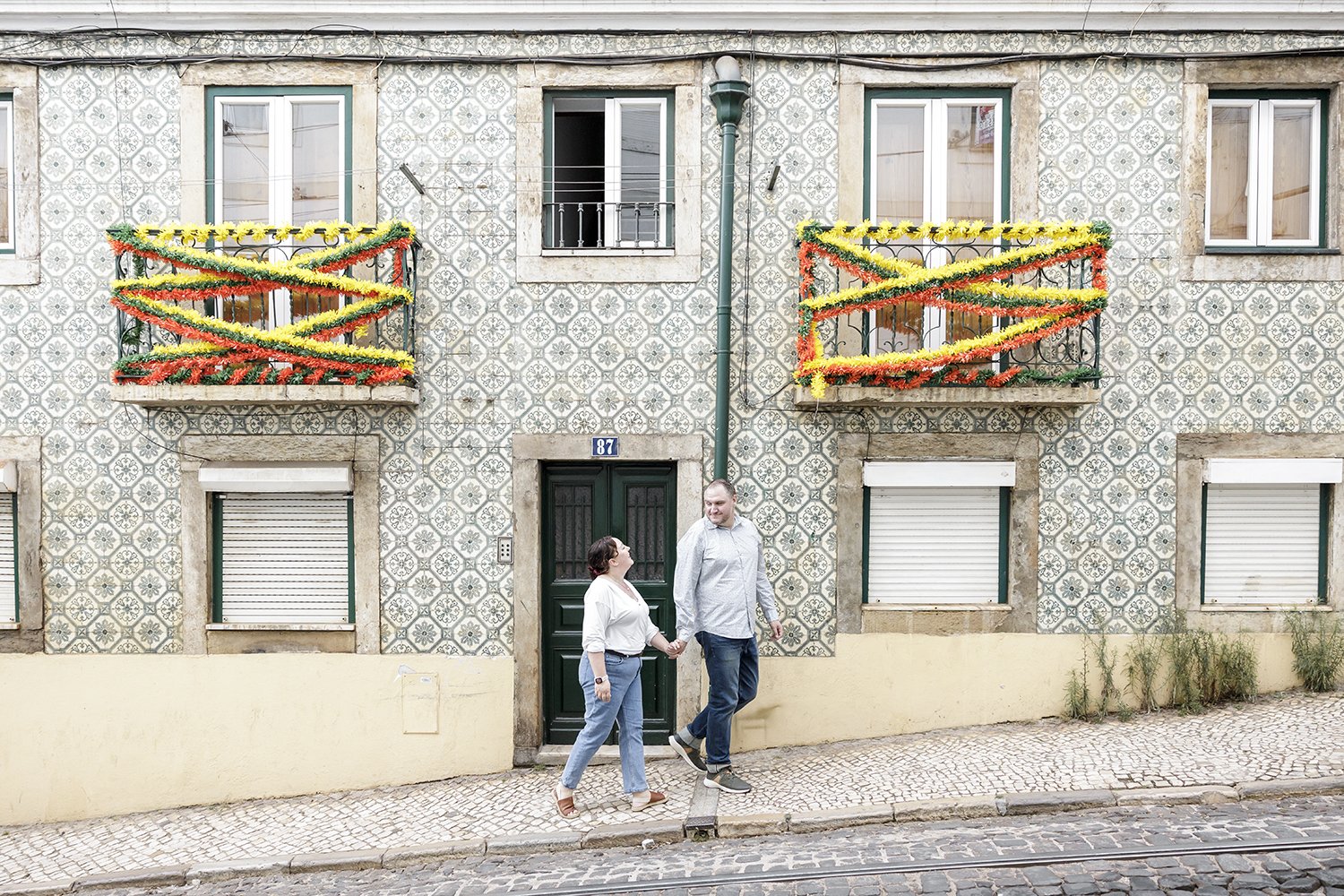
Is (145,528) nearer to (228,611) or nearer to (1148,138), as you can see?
(228,611)

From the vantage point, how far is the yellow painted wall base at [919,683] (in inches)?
267

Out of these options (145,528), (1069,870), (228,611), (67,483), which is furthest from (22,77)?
(1069,870)

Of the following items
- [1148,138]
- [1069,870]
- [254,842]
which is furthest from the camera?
[1148,138]

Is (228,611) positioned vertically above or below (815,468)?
below

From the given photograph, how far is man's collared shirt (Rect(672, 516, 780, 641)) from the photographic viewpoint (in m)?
5.68

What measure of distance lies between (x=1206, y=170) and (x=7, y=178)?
8657 mm

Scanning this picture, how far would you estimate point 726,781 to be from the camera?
5758mm

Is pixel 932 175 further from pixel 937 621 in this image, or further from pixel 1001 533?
pixel 937 621

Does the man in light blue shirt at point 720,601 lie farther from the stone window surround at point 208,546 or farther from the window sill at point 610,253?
the stone window surround at point 208,546

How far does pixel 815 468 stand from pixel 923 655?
154cm

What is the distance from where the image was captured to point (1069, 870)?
4453 millimetres

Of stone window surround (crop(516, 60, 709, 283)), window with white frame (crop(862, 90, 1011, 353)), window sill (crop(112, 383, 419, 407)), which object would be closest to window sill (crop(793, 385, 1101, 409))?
window with white frame (crop(862, 90, 1011, 353))

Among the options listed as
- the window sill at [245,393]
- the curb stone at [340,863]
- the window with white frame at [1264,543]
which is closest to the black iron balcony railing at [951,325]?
the window with white frame at [1264,543]

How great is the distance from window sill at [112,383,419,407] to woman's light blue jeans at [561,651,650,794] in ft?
7.88
